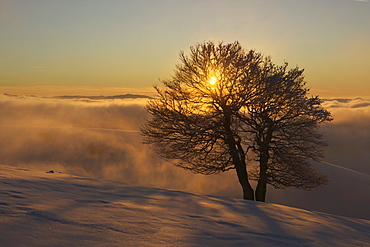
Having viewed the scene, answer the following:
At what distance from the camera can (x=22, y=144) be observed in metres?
37.2

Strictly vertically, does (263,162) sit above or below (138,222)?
above

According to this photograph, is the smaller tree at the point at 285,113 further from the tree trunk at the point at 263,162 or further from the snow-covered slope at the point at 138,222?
the snow-covered slope at the point at 138,222

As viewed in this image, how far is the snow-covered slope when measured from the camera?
4941 mm

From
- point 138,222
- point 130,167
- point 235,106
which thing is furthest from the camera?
point 130,167

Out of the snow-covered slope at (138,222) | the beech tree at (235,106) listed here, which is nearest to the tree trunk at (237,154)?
the beech tree at (235,106)

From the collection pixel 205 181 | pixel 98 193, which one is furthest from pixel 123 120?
pixel 98 193

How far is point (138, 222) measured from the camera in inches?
233

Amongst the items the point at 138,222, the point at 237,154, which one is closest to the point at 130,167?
the point at 237,154

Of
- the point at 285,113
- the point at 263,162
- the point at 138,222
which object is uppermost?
the point at 285,113

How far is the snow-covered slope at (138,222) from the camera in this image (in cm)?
494

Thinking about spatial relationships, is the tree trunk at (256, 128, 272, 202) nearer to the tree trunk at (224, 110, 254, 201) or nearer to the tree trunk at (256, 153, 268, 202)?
the tree trunk at (256, 153, 268, 202)

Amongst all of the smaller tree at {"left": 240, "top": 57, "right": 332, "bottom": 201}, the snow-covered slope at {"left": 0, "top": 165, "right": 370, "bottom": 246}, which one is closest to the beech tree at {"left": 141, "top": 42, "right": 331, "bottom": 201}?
the smaller tree at {"left": 240, "top": 57, "right": 332, "bottom": 201}

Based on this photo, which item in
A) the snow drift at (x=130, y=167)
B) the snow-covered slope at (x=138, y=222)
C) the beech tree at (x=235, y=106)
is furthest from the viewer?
the snow drift at (x=130, y=167)

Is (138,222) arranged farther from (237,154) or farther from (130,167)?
(130,167)
